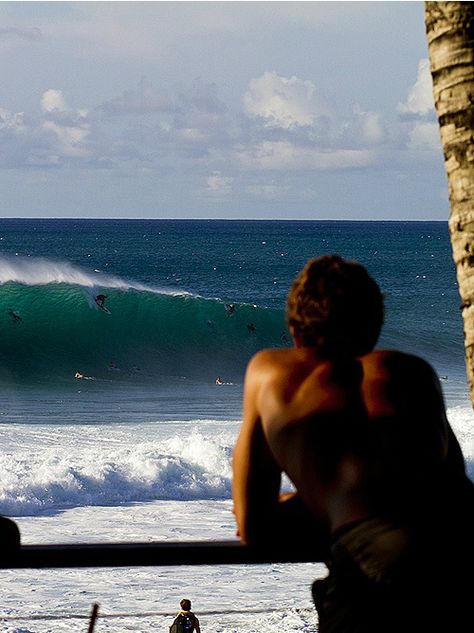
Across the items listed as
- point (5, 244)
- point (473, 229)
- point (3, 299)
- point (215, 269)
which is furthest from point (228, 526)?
point (5, 244)

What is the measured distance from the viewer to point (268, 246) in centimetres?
8975

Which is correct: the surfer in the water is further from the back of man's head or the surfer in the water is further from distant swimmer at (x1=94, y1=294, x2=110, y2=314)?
the back of man's head

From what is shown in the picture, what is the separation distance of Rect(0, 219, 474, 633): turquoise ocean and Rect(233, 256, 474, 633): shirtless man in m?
6.82

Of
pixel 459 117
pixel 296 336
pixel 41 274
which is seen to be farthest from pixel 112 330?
pixel 296 336

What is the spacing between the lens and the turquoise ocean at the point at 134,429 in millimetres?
9648

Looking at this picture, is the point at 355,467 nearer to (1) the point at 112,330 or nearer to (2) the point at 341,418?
(2) the point at 341,418

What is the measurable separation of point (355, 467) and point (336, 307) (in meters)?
0.31

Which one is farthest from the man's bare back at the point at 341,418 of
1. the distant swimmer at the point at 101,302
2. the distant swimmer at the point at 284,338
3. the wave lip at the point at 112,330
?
the distant swimmer at the point at 284,338

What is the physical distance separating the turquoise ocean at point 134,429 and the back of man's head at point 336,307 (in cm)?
693

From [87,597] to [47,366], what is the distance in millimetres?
15164

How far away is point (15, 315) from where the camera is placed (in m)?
26.7

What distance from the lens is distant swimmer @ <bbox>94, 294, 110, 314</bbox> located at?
27.8m

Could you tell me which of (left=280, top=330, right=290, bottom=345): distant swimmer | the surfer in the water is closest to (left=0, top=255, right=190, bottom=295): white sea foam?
the surfer in the water

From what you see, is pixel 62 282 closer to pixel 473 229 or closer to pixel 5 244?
pixel 473 229
